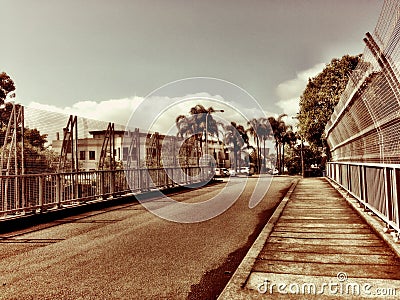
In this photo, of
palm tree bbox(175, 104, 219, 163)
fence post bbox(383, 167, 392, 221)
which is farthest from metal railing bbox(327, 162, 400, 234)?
palm tree bbox(175, 104, 219, 163)

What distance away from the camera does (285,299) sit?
3.63 meters

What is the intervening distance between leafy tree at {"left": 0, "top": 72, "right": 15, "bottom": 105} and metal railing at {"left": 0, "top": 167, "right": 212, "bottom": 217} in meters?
24.6

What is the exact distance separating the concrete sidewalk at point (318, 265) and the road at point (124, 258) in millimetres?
389

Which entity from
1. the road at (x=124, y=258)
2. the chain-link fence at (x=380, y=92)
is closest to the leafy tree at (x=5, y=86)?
the road at (x=124, y=258)

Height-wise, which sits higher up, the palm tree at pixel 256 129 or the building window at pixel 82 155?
the palm tree at pixel 256 129

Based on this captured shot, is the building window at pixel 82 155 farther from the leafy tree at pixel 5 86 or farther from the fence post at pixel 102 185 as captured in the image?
the leafy tree at pixel 5 86

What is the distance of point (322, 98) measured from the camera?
32.9 m

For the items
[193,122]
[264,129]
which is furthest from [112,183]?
[264,129]

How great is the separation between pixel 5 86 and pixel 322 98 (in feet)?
103

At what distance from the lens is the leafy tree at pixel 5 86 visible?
1427 inches

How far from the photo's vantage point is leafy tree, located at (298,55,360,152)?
32312 millimetres

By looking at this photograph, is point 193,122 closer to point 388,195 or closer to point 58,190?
point 58,190

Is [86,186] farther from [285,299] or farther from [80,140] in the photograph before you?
[285,299]

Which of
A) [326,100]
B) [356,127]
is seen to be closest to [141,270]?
[356,127]
